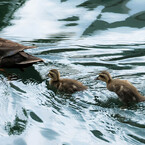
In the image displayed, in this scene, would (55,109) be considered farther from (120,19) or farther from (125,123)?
(120,19)

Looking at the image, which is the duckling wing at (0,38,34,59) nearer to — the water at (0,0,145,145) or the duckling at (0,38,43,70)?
the duckling at (0,38,43,70)

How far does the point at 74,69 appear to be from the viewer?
4.73 metres

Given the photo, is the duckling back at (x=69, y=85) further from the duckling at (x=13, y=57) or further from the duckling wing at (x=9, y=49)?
the duckling wing at (x=9, y=49)

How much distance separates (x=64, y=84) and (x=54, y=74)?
198mm

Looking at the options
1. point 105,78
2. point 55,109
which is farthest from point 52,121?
point 105,78

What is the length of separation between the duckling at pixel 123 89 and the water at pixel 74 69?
0.07 metres

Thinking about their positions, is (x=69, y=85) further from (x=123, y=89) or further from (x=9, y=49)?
(x=9, y=49)

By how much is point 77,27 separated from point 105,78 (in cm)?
195

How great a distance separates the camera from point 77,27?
20.0ft

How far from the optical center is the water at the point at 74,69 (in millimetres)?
3402

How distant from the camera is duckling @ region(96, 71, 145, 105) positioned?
395 cm

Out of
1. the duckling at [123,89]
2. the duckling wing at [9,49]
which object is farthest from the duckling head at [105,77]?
the duckling wing at [9,49]

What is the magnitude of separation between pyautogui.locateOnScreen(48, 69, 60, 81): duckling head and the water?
0.33 ft

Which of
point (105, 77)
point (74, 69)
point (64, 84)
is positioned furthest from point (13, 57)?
point (105, 77)
